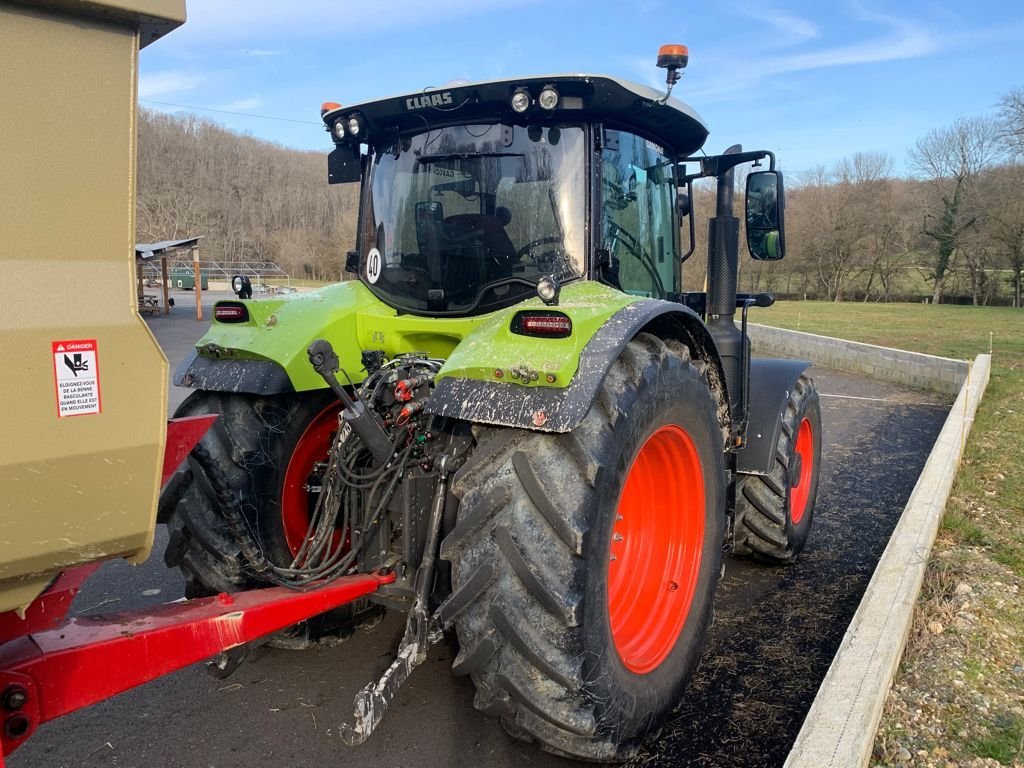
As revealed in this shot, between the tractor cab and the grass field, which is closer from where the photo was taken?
the grass field

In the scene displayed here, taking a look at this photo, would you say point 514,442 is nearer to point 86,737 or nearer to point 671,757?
point 671,757

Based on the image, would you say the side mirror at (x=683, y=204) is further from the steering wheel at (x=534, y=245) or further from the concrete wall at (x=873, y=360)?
the concrete wall at (x=873, y=360)

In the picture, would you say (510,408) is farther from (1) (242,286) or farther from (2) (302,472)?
(1) (242,286)

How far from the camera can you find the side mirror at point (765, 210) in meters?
3.88

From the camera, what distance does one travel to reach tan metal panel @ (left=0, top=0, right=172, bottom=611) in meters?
1.36

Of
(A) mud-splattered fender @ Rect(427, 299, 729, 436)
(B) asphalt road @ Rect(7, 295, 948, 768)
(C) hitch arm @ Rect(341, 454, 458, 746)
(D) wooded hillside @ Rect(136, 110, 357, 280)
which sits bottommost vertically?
(B) asphalt road @ Rect(7, 295, 948, 768)

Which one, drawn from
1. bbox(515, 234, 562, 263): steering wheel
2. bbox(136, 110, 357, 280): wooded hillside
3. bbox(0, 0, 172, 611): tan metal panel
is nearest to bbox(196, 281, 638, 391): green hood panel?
bbox(515, 234, 562, 263): steering wheel

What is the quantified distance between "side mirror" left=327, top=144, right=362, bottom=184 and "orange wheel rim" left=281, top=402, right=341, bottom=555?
1.20 metres

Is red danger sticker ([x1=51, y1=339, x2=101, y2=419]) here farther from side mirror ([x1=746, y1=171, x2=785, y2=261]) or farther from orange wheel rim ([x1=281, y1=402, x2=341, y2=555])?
side mirror ([x1=746, y1=171, x2=785, y2=261])

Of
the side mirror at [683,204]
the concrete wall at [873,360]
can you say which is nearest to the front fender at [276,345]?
the side mirror at [683,204]

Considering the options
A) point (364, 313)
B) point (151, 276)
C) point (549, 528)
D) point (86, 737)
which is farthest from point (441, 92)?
point (151, 276)

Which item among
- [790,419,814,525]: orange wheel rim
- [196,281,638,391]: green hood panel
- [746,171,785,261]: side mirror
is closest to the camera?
[196,281,638,391]: green hood panel

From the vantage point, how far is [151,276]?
5172 cm

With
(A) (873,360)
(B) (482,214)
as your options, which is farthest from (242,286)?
(A) (873,360)
